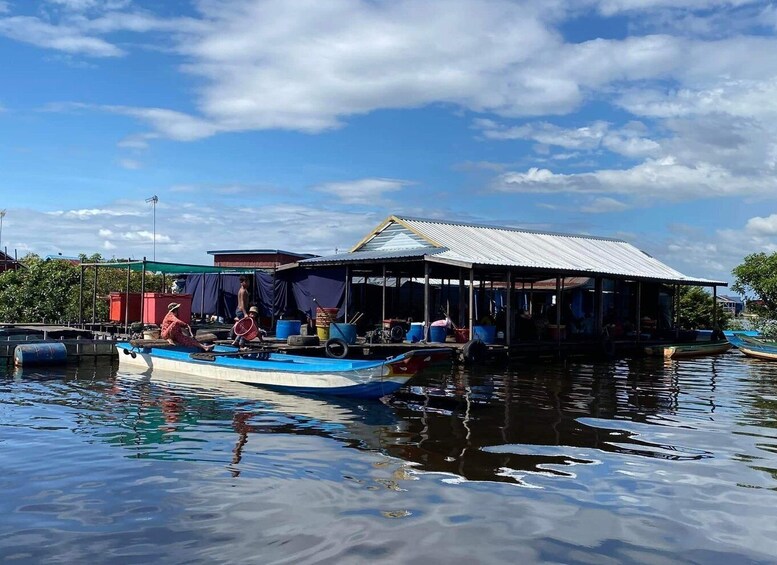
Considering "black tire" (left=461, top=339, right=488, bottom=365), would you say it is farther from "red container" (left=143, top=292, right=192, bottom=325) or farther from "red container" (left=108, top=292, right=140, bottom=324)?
"red container" (left=108, top=292, right=140, bottom=324)

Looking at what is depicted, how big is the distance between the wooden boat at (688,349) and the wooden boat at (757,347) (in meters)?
0.96

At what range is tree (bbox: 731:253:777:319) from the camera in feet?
99.8

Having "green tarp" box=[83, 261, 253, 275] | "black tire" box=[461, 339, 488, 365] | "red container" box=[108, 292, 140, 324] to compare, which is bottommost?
"black tire" box=[461, 339, 488, 365]

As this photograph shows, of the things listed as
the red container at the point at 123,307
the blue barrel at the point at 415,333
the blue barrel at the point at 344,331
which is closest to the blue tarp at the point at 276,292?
the blue barrel at the point at 344,331

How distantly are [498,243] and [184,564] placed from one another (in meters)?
21.7

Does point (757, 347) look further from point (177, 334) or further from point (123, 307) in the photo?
point (123, 307)

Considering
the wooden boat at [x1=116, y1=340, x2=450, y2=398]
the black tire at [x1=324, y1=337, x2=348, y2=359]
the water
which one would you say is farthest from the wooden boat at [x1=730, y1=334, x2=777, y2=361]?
the wooden boat at [x1=116, y1=340, x2=450, y2=398]

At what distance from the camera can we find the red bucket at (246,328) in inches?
698

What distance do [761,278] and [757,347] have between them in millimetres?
6951

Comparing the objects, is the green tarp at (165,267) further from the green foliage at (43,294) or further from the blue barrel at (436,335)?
the blue barrel at (436,335)

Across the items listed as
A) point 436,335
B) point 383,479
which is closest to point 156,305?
point 436,335

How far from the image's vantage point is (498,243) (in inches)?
1035

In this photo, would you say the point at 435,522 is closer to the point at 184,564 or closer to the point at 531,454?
the point at 184,564

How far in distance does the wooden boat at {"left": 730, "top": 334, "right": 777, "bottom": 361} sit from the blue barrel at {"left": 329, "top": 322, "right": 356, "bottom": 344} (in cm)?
1491
